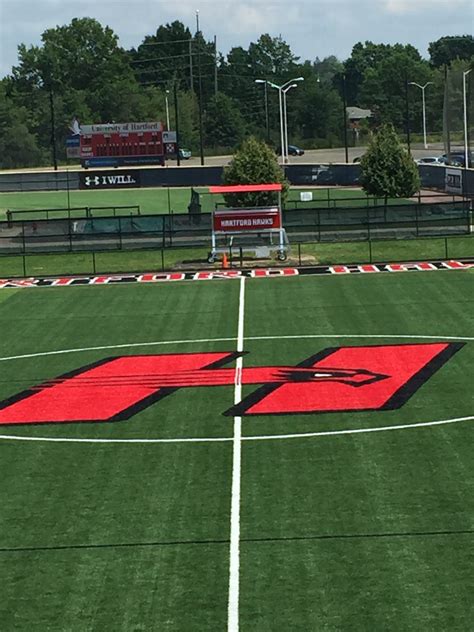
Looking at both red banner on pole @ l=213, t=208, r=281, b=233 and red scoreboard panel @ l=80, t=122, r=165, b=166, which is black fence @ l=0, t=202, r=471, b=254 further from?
red scoreboard panel @ l=80, t=122, r=165, b=166

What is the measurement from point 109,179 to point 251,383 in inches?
3411

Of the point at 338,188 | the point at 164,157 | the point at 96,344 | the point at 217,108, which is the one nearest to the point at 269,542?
the point at 96,344

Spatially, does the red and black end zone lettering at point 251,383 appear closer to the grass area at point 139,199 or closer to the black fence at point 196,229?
the black fence at point 196,229

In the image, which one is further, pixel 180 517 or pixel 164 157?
pixel 164 157

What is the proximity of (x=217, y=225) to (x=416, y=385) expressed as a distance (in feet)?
98.8

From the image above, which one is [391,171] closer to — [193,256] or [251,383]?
[193,256]

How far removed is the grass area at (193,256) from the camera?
193 feet

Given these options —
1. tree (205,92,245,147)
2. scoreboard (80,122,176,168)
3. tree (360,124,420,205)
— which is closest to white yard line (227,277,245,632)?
tree (360,124,420,205)

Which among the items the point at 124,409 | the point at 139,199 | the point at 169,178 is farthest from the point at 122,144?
the point at 124,409

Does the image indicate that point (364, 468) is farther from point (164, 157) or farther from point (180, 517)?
point (164, 157)

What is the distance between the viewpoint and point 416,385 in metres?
29.5

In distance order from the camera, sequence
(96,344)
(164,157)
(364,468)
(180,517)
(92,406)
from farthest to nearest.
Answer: (164,157) < (96,344) < (92,406) < (364,468) < (180,517)

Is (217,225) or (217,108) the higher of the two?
(217,108)

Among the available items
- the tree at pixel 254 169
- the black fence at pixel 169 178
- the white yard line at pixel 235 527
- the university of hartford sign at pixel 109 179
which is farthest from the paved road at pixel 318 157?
the white yard line at pixel 235 527
